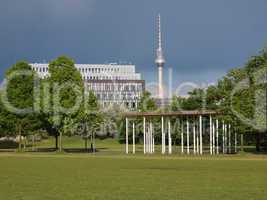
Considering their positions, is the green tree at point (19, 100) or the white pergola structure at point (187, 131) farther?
the green tree at point (19, 100)

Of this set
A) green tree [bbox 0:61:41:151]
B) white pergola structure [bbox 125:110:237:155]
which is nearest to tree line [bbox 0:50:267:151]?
green tree [bbox 0:61:41:151]

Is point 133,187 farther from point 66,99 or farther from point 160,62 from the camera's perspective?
point 160,62

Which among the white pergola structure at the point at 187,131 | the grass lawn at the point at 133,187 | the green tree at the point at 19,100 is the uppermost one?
the green tree at the point at 19,100

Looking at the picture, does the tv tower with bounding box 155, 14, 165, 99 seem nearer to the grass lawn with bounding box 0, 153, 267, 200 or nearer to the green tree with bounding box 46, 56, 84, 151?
the green tree with bounding box 46, 56, 84, 151

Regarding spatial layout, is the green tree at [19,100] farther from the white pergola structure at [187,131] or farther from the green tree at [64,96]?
the white pergola structure at [187,131]

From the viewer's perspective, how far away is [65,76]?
80.4 metres

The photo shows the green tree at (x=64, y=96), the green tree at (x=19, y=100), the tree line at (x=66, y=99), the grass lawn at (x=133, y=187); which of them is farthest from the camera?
the green tree at (x=19, y=100)

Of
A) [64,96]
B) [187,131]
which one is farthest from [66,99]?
[187,131]

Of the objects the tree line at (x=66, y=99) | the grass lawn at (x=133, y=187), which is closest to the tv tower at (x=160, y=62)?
A: the tree line at (x=66, y=99)

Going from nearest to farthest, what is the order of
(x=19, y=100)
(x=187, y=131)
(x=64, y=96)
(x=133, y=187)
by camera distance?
(x=133, y=187) → (x=187, y=131) → (x=64, y=96) → (x=19, y=100)

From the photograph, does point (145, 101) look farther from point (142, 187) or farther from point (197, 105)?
point (142, 187)

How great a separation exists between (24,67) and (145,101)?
91.1 feet

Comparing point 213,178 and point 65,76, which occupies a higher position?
point 65,76

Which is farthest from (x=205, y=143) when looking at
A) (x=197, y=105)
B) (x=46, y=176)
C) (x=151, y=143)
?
(x=46, y=176)
